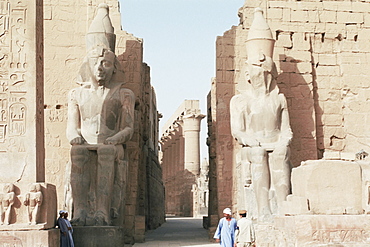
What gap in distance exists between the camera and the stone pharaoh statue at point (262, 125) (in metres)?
9.73

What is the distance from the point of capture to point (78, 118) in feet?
32.2

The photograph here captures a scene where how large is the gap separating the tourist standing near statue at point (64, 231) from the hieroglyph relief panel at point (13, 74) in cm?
116

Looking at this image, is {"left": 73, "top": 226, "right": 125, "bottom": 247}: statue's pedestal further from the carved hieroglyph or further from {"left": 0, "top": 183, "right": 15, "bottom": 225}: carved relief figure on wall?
{"left": 0, "top": 183, "right": 15, "bottom": 225}: carved relief figure on wall

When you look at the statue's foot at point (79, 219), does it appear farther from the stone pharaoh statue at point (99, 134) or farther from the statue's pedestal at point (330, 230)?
the statue's pedestal at point (330, 230)

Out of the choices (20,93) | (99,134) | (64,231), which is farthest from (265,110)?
(20,93)

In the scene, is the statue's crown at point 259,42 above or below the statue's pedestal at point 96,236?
A: above

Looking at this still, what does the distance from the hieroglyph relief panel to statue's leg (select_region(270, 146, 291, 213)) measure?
13.0 ft

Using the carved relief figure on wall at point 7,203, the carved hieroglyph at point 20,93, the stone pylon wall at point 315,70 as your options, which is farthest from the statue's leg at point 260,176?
the carved relief figure on wall at point 7,203

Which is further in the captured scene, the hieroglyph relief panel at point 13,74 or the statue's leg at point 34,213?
the hieroglyph relief panel at point 13,74

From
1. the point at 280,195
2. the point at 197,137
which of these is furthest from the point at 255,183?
the point at 197,137

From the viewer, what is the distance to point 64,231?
25.9ft

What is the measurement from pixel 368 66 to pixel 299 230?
578 centimetres

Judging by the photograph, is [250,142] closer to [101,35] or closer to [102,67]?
[102,67]

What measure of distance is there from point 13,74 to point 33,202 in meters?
1.38
